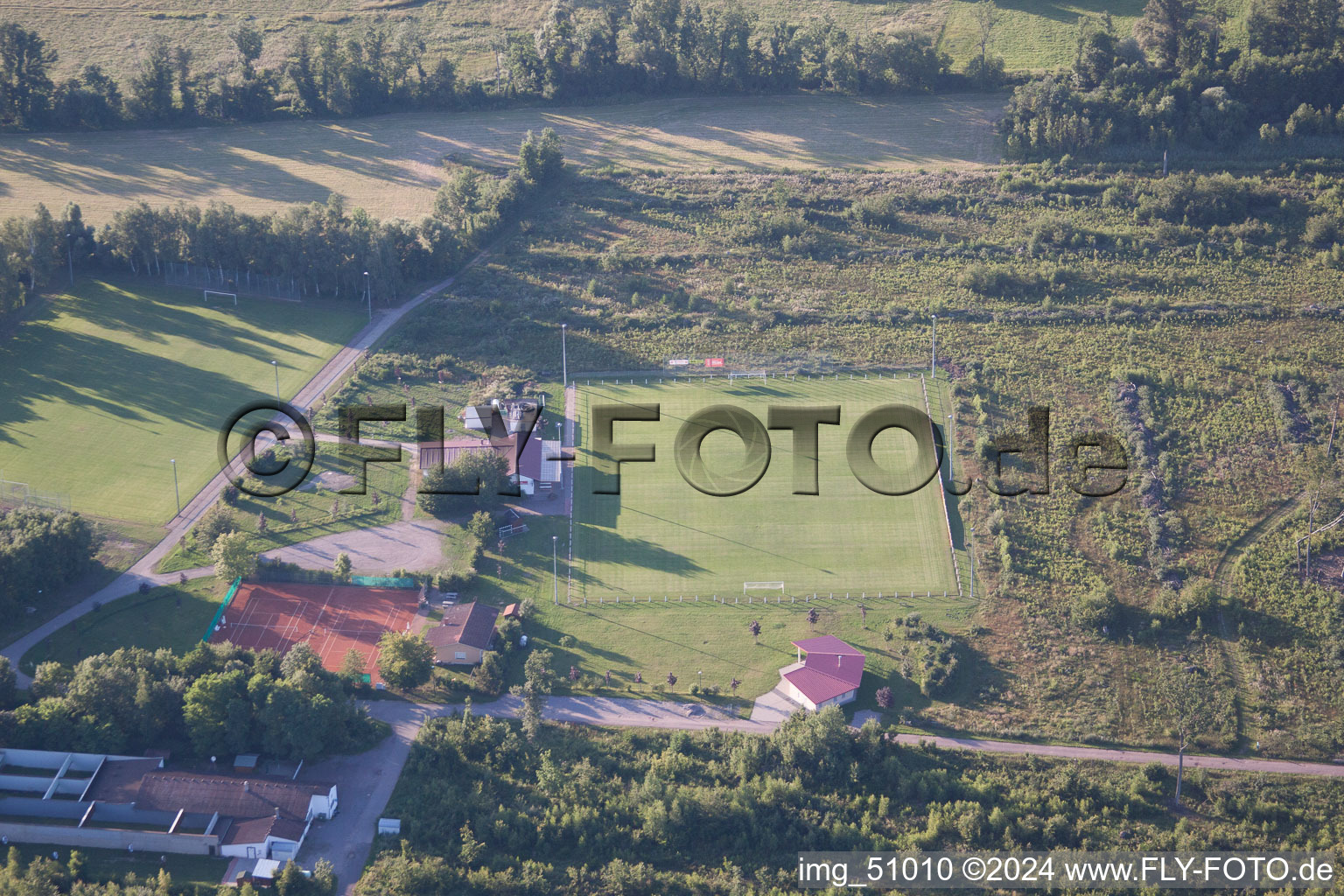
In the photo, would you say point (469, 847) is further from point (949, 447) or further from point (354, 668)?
point (949, 447)

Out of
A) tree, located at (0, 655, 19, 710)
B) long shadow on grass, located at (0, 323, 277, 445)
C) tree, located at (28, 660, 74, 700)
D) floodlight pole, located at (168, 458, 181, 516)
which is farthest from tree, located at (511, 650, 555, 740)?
long shadow on grass, located at (0, 323, 277, 445)

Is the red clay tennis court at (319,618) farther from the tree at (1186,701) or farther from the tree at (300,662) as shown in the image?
the tree at (1186,701)

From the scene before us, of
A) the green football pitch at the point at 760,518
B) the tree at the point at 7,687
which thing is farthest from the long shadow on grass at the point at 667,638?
the tree at the point at 7,687

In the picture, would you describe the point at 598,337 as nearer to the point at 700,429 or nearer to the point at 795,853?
the point at 700,429

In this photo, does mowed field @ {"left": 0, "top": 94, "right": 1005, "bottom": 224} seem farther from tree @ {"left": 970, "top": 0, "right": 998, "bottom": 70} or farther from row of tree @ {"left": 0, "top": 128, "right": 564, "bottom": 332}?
row of tree @ {"left": 0, "top": 128, "right": 564, "bottom": 332}

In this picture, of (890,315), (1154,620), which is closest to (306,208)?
(890,315)

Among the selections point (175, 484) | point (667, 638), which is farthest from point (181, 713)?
point (667, 638)
